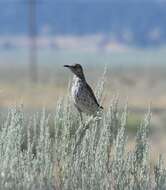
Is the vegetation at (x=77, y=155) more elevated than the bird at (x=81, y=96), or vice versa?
the bird at (x=81, y=96)

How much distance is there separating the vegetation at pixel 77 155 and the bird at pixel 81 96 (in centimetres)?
81

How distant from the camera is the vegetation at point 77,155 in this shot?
27.3ft

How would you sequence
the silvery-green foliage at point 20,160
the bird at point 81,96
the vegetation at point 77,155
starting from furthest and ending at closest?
the bird at point 81,96
the vegetation at point 77,155
the silvery-green foliage at point 20,160

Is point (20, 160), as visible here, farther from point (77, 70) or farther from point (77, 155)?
point (77, 70)

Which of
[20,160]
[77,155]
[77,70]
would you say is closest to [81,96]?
[77,70]

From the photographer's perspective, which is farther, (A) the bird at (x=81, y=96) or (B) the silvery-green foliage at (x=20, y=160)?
(A) the bird at (x=81, y=96)

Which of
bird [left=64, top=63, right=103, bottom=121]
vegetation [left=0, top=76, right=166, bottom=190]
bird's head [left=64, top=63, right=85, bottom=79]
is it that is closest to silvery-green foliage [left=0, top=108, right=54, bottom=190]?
vegetation [left=0, top=76, right=166, bottom=190]

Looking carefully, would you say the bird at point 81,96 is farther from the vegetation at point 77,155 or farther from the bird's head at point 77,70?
the vegetation at point 77,155

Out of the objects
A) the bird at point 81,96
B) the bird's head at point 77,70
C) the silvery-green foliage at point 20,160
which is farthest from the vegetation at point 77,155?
the bird's head at point 77,70

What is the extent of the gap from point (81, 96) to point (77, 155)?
1.63 meters

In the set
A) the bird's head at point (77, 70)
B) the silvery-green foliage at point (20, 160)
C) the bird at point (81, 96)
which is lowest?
the silvery-green foliage at point (20, 160)

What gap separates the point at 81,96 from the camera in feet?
33.7

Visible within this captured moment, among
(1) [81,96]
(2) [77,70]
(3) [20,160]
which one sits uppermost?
(2) [77,70]

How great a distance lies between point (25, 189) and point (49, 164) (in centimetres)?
62
